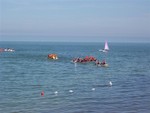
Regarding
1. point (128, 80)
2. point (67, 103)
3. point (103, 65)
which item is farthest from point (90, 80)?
point (103, 65)

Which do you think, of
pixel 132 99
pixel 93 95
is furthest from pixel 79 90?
pixel 132 99

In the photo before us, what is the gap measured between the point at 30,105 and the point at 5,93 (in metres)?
8.21

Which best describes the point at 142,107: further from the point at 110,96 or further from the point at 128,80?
the point at 128,80

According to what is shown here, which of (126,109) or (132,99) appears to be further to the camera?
(132,99)

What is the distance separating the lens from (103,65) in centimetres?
8462

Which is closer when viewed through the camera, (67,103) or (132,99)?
(67,103)

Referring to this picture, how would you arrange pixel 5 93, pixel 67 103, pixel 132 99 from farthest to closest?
pixel 5 93
pixel 132 99
pixel 67 103

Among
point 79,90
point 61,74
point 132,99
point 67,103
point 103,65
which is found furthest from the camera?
point 103,65

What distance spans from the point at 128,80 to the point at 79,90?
42.6 ft

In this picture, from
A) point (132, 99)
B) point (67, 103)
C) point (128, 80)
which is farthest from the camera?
point (128, 80)

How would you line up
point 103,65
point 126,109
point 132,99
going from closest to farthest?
point 126,109, point 132,99, point 103,65

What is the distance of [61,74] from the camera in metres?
67.6

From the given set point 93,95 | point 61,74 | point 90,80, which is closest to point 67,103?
point 93,95

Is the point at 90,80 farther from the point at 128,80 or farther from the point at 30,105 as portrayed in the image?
the point at 30,105
